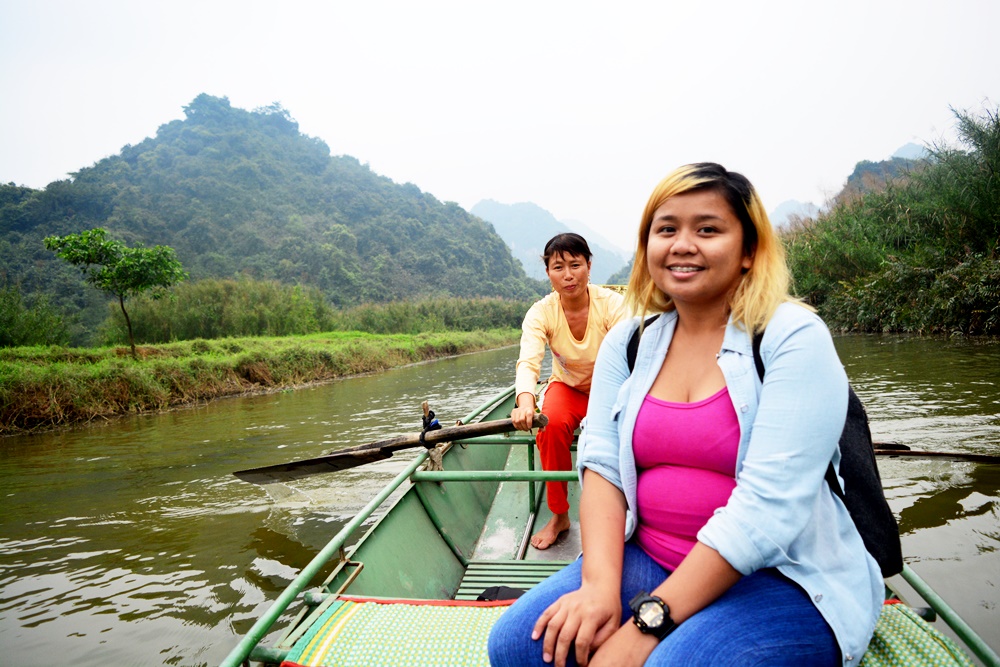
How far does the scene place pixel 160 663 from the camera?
2.56 metres

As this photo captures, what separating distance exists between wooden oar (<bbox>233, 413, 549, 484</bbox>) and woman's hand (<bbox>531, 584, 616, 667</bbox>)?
1.74 metres

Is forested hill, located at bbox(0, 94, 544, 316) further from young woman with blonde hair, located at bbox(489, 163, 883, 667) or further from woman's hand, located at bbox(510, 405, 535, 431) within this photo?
young woman with blonde hair, located at bbox(489, 163, 883, 667)

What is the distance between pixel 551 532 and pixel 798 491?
2211 millimetres

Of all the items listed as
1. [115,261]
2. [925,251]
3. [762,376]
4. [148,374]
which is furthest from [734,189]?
[115,261]

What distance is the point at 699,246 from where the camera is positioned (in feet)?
3.73

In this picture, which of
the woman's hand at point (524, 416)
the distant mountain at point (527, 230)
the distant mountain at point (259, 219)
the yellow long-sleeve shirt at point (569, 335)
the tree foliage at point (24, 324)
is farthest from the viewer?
the distant mountain at point (527, 230)

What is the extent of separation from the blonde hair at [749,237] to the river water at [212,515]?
2.33m

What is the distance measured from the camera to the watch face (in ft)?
3.17

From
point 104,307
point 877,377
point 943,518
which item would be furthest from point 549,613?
point 104,307

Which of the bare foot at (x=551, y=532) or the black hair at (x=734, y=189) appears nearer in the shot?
the black hair at (x=734, y=189)

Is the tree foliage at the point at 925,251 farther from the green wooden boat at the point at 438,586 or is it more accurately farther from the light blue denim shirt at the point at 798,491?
the light blue denim shirt at the point at 798,491

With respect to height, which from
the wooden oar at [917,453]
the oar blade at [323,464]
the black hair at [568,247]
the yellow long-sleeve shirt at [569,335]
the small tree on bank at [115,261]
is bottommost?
the wooden oar at [917,453]

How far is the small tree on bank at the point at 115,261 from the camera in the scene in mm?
11828

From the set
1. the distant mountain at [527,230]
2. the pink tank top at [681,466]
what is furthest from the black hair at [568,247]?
the distant mountain at [527,230]
